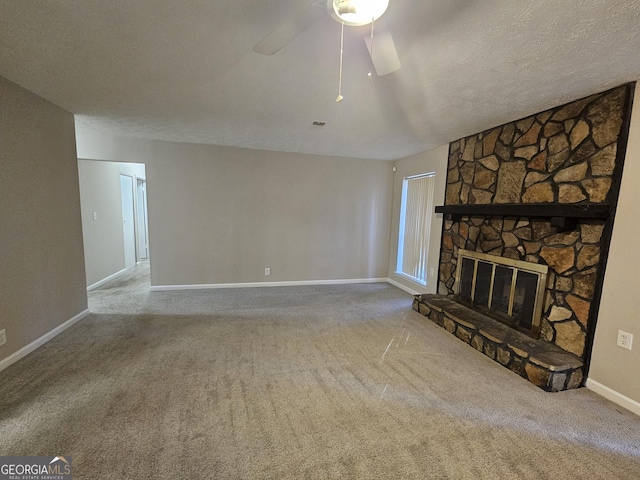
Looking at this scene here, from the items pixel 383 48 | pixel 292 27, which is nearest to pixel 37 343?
pixel 292 27

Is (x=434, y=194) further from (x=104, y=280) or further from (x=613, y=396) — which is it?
(x=104, y=280)

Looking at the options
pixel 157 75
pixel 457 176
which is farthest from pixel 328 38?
pixel 457 176

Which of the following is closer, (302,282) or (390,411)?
(390,411)

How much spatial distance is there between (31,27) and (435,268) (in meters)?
4.37

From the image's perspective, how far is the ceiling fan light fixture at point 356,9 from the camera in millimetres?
1069

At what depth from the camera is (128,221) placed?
571 cm

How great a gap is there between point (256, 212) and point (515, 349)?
3.72 metres

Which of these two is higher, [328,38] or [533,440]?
[328,38]

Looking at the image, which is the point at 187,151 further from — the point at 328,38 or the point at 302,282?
the point at 328,38

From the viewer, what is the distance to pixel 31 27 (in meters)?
1.49

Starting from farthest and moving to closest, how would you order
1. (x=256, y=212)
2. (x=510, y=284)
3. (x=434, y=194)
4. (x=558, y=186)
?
(x=256, y=212) → (x=434, y=194) → (x=510, y=284) → (x=558, y=186)

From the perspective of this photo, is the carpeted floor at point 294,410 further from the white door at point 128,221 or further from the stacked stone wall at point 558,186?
the white door at point 128,221

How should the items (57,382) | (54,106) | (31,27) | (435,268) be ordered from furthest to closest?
(435,268) < (54,106) < (57,382) < (31,27)

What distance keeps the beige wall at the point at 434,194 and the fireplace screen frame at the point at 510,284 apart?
1.74 feet
